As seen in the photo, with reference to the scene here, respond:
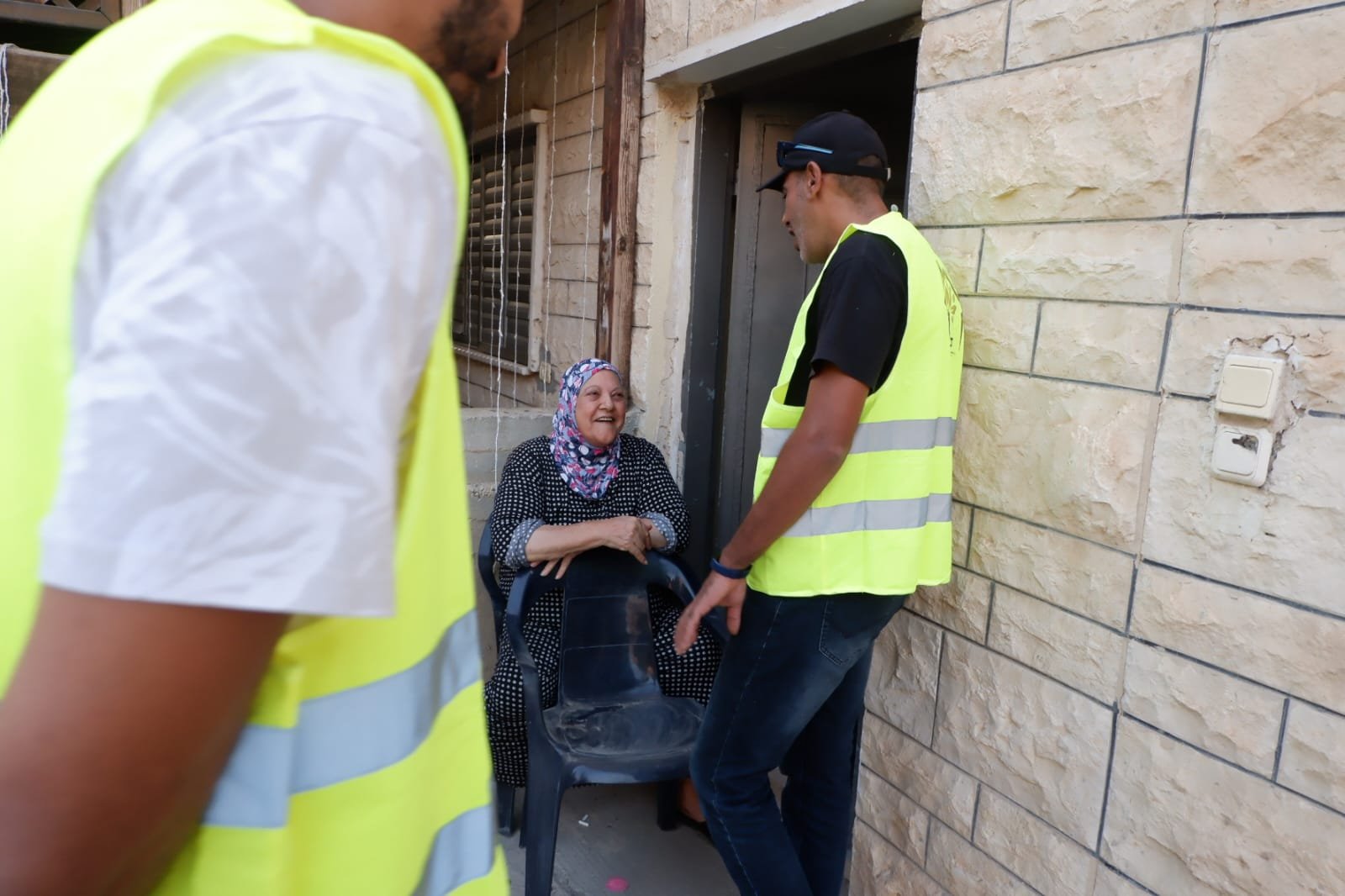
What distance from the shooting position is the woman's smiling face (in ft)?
10.5

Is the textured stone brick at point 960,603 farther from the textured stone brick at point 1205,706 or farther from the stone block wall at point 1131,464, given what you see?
the textured stone brick at point 1205,706

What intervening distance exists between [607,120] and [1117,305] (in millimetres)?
2355

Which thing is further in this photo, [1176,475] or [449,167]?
[1176,475]

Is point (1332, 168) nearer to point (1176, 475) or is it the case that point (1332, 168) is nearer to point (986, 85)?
point (1176, 475)

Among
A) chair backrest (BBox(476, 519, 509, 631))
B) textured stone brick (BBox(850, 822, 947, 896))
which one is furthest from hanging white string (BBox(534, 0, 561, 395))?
textured stone brick (BBox(850, 822, 947, 896))

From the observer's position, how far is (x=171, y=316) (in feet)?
1.40

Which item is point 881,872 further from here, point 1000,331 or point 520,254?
point 520,254

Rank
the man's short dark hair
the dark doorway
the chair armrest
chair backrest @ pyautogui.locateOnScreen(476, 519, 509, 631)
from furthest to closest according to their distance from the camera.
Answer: the dark doorway → chair backrest @ pyautogui.locateOnScreen(476, 519, 509, 631) → the chair armrest → the man's short dark hair

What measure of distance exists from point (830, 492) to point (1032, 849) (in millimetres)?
893

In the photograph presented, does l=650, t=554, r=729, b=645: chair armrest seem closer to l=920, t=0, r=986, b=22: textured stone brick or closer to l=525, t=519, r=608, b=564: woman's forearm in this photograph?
l=525, t=519, r=608, b=564: woman's forearm

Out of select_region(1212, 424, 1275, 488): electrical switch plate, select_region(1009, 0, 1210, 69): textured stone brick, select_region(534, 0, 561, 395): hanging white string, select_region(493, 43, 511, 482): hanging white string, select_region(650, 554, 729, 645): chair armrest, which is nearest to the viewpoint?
select_region(1212, 424, 1275, 488): electrical switch plate

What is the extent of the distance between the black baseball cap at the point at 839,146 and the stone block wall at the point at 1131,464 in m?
0.17

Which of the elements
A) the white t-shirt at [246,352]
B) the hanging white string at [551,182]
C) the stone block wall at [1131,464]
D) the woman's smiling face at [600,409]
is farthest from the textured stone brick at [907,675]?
the hanging white string at [551,182]

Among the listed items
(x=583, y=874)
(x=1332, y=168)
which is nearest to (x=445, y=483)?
(x=1332, y=168)
